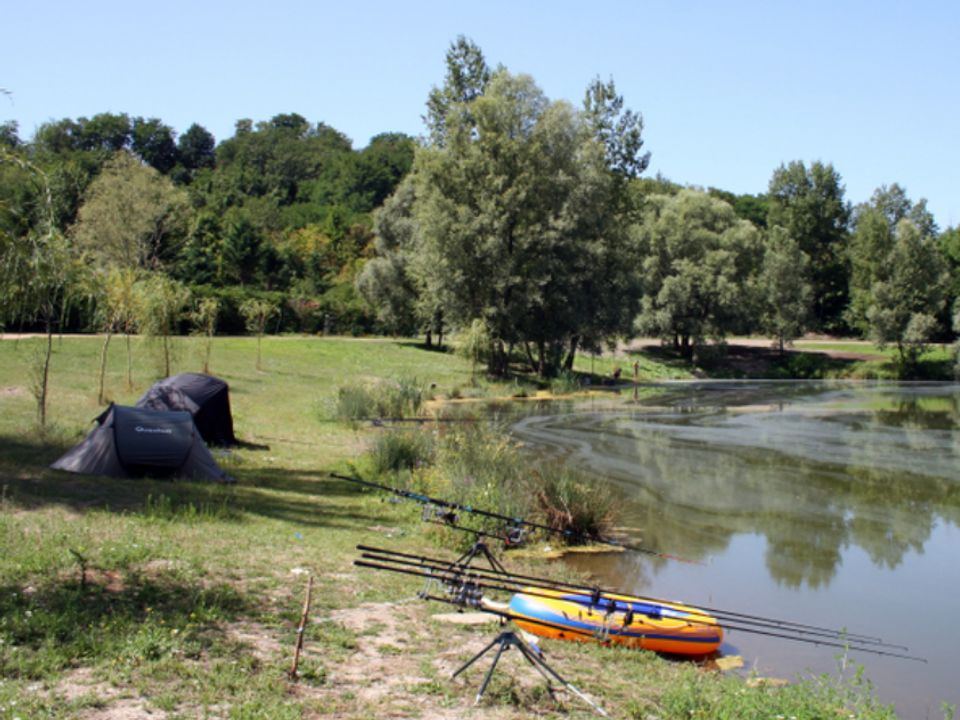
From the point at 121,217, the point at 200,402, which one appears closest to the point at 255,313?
the point at 121,217

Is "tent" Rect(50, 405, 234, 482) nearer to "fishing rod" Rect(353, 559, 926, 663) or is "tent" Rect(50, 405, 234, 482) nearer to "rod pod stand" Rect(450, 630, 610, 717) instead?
"fishing rod" Rect(353, 559, 926, 663)

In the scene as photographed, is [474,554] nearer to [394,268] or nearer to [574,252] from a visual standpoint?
[574,252]

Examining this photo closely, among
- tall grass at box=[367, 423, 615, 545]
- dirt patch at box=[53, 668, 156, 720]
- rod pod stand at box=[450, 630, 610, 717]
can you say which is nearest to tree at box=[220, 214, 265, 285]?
tall grass at box=[367, 423, 615, 545]

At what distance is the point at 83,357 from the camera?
99.0 feet

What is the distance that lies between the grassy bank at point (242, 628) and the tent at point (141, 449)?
55cm

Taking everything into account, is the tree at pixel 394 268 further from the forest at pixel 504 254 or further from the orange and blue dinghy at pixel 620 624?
the orange and blue dinghy at pixel 620 624

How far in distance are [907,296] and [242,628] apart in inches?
2234

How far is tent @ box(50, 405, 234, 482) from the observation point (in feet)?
44.2

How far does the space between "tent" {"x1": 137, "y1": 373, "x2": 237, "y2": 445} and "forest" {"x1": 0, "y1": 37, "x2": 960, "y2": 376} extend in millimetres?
2579

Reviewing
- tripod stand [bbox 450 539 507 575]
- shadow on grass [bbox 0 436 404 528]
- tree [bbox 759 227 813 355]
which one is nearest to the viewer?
tripod stand [bbox 450 539 507 575]

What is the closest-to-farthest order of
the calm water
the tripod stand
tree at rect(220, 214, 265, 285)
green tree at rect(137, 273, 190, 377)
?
the tripod stand < the calm water < green tree at rect(137, 273, 190, 377) < tree at rect(220, 214, 265, 285)

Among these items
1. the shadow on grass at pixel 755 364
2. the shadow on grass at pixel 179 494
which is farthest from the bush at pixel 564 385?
the shadow on grass at pixel 179 494

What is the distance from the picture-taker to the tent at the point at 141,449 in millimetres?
13469

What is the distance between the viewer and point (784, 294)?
64250 millimetres
